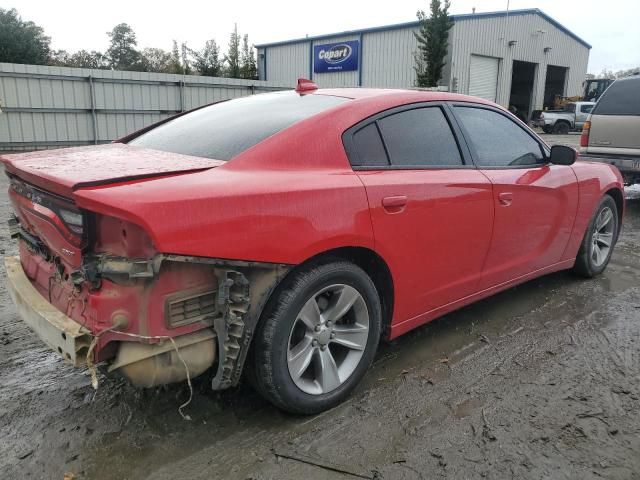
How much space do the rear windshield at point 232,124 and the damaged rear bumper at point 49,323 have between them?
0.97 m

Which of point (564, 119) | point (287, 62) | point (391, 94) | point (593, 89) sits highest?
point (287, 62)

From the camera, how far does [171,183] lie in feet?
6.96

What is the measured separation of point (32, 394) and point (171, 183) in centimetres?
152

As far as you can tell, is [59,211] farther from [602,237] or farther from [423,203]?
[602,237]

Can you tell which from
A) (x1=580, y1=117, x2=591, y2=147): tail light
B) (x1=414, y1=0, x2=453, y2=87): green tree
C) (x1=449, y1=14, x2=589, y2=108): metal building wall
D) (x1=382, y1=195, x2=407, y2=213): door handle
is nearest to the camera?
(x1=382, y1=195, x2=407, y2=213): door handle

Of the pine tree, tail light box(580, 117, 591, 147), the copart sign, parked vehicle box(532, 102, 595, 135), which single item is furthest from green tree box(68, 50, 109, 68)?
tail light box(580, 117, 591, 147)

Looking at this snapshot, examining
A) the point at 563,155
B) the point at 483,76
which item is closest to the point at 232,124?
the point at 563,155

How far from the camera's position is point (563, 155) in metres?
3.91

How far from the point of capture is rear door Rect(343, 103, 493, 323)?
9.00 ft

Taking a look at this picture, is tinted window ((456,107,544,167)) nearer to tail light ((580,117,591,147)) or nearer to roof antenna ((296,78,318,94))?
roof antenna ((296,78,318,94))

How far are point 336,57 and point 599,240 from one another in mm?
26270

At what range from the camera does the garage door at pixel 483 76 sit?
27000 mm

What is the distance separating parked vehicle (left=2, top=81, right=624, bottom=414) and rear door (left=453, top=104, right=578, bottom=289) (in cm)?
2

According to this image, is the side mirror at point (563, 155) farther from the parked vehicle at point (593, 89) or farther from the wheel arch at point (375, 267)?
the parked vehicle at point (593, 89)
